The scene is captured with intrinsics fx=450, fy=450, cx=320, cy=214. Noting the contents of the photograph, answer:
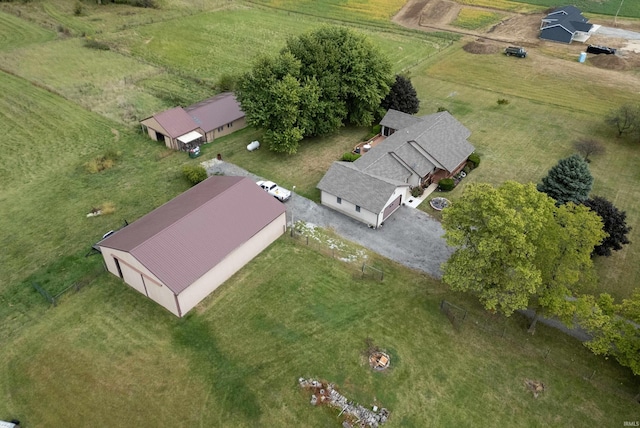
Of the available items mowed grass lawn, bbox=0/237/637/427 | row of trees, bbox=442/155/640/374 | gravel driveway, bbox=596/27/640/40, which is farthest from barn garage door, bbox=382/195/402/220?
gravel driveway, bbox=596/27/640/40

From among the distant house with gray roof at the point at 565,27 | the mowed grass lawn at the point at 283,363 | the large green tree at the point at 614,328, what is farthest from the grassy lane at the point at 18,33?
the distant house with gray roof at the point at 565,27

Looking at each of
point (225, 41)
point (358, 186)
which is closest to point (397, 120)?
point (358, 186)

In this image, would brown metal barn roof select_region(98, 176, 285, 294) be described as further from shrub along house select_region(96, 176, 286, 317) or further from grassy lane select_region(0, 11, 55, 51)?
grassy lane select_region(0, 11, 55, 51)

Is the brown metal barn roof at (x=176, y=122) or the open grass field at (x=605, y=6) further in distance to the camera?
the open grass field at (x=605, y=6)

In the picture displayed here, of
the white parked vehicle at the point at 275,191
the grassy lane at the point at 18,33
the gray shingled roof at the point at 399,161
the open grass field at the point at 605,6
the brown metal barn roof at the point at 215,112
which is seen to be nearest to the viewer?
the gray shingled roof at the point at 399,161

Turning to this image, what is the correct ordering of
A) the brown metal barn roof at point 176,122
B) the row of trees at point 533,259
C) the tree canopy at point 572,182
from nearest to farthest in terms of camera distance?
the row of trees at point 533,259 → the tree canopy at point 572,182 → the brown metal barn roof at point 176,122

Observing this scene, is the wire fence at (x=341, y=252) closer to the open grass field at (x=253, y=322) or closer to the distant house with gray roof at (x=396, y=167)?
the open grass field at (x=253, y=322)

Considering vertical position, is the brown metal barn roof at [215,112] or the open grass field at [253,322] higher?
the brown metal barn roof at [215,112]
